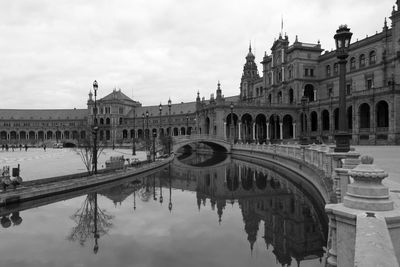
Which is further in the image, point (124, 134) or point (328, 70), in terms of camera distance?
point (124, 134)

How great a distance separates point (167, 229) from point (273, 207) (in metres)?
7.36

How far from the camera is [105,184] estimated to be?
26.1 metres

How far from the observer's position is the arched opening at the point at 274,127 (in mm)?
74181

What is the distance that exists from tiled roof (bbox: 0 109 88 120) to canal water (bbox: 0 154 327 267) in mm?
126676

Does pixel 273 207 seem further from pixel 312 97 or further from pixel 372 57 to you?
pixel 312 97

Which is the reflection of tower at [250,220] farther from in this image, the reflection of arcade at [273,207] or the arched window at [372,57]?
the arched window at [372,57]

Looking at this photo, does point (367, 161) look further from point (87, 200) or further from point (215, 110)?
point (215, 110)

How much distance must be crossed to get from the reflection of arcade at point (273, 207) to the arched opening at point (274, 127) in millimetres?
40719

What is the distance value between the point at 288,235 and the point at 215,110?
57126 millimetres

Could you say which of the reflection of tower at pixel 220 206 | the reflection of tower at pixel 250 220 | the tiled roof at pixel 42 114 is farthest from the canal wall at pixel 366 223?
the tiled roof at pixel 42 114

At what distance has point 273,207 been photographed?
1978cm

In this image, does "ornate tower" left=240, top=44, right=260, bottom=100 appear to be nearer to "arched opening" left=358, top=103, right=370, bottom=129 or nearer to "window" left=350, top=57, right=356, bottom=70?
"window" left=350, top=57, right=356, bottom=70

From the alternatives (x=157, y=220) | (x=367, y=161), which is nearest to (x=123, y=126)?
(x=157, y=220)

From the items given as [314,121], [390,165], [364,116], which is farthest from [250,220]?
[314,121]
